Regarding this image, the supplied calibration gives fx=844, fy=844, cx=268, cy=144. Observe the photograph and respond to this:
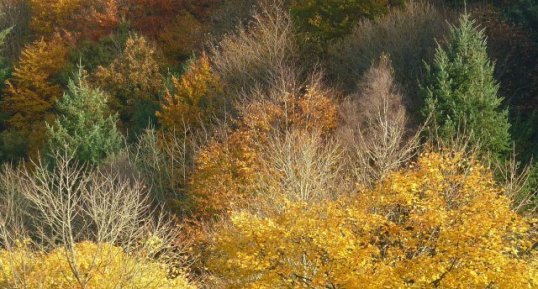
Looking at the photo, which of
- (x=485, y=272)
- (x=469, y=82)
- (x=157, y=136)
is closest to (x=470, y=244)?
(x=485, y=272)

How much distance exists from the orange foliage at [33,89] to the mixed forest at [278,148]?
0.12 m

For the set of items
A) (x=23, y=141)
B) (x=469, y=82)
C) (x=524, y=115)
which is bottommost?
(x=23, y=141)

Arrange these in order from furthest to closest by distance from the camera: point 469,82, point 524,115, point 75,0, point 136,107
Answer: point 75,0 → point 136,107 → point 524,115 → point 469,82

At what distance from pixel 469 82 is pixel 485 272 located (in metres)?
15.9

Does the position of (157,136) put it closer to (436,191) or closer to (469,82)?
(469,82)

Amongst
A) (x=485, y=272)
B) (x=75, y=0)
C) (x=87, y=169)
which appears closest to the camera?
(x=485, y=272)

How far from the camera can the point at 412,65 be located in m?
36.3

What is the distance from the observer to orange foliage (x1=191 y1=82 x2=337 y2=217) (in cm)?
3145

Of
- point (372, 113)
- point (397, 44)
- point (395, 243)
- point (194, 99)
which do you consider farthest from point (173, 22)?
point (395, 243)

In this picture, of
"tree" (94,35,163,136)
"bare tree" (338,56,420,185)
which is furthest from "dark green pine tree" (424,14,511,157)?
"tree" (94,35,163,136)

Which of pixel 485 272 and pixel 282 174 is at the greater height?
pixel 485 272

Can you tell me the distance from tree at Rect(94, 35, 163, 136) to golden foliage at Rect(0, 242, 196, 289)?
26637 mm

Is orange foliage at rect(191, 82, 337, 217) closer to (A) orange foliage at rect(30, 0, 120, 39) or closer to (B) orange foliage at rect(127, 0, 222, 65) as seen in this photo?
(B) orange foliage at rect(127, 0, 222, 65)

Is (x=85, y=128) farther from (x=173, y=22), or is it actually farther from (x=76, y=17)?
(x=76, y=17)
